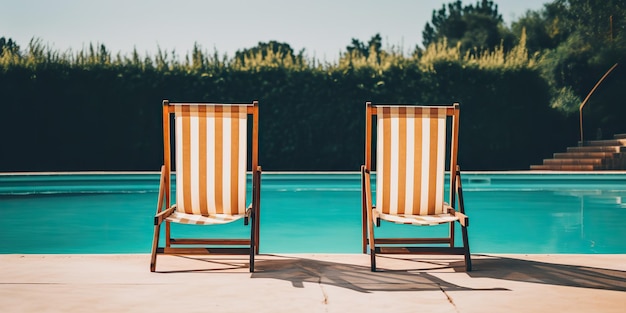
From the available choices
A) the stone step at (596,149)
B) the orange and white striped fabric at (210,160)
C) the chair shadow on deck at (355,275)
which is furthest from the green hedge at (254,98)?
the chair shadow on deck at (355,275)

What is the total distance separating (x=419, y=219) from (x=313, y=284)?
0.89 metres

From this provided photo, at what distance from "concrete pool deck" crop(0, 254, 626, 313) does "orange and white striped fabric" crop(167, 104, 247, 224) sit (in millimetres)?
323

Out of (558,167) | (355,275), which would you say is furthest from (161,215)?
(558,167)

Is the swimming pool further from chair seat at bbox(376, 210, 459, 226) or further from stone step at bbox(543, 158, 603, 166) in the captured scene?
stone step at bbox(543, 158, 603, 166)

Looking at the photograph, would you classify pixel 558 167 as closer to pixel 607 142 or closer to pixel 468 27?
pixel 607 142

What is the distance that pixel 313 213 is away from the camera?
826cm

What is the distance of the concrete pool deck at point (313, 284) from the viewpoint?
10.1ft

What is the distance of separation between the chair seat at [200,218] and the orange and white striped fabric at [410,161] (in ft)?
2.93

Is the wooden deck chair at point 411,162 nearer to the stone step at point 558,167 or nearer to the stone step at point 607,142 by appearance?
the stone step at point 558,167

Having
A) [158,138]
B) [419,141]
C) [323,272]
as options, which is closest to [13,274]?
[323,272]

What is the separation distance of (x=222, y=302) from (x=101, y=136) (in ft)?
34.7

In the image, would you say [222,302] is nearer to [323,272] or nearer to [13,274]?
[323,272]

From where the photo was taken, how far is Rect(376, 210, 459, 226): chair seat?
4000mm

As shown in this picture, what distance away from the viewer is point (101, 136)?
13102 millimetres
